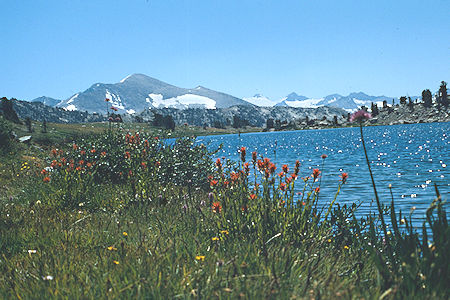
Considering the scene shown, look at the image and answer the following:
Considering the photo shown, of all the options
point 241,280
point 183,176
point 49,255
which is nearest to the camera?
point 241,280

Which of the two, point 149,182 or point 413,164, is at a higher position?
point 149,182

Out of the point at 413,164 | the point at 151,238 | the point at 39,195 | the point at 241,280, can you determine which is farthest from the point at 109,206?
the point at 413,164

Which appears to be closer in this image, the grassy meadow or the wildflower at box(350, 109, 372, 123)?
the grassy meadow

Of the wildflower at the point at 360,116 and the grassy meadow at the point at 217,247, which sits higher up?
the wildflower at the point at 360,116

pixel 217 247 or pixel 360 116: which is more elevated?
pixel 360 116

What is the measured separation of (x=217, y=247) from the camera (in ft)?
13.6

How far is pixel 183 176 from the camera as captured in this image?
497 inches

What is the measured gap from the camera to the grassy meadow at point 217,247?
2.98 m

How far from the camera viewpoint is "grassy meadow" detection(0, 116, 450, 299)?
298cm

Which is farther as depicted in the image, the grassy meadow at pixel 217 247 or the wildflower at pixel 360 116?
the wildflower at pixel 360 116

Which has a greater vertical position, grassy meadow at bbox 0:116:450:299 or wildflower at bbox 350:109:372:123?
wildflower at bbox 350:109:372:123

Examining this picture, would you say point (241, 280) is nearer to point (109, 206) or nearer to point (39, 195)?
point (109, 206)

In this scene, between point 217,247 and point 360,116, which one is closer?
point 360,116

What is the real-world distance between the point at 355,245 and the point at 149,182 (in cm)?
554
